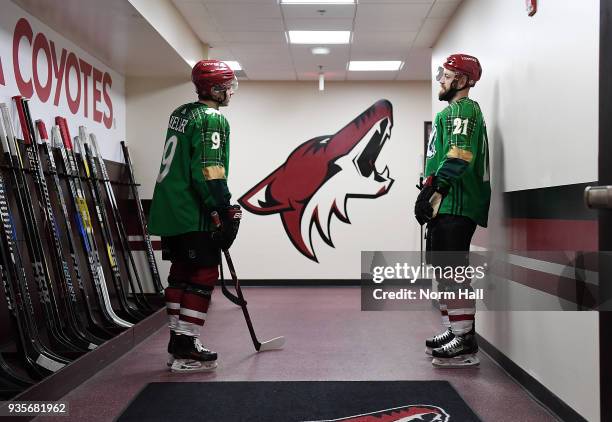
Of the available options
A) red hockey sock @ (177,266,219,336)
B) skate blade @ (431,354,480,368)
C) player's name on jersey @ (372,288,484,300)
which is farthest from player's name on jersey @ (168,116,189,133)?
player's name on jersey @ (372,288,484,300)

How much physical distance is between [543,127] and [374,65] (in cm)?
395

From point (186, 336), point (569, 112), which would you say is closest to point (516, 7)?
point (569, 112)

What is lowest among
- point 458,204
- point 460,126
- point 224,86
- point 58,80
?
point 458,204

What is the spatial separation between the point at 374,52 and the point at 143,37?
2.53 m

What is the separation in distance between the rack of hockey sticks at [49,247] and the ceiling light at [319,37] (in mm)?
2114

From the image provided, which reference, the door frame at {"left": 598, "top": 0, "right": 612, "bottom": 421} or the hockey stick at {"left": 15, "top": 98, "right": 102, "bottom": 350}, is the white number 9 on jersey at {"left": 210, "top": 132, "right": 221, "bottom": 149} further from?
the door frame at {"left": 598, "top": 0, "right": 612, "bottom": 421}

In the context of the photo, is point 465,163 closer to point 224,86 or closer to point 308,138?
point 224,86

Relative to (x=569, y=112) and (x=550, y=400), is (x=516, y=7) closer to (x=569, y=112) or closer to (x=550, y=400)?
(x=569, y=112)

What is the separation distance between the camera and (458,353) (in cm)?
318

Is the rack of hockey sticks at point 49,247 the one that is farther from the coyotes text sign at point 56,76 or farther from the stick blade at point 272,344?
the stick blade at point 272,344

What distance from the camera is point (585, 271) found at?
218 centimetres

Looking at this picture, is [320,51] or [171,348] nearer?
[171,348]

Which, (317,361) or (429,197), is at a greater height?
(429,197)

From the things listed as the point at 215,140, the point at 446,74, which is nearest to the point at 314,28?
the point at 446,74
